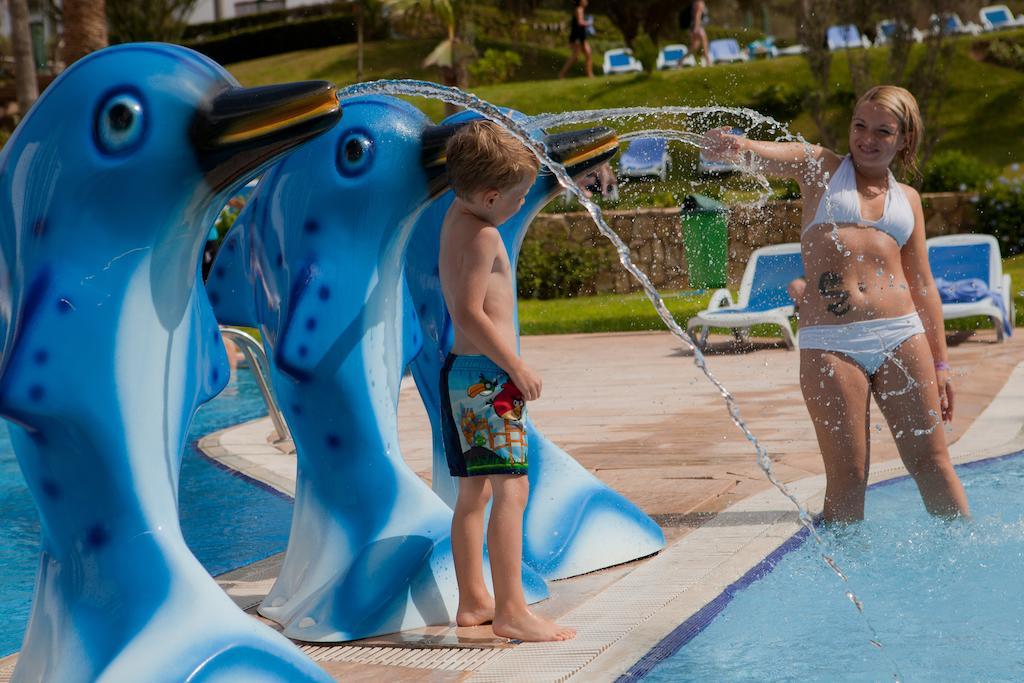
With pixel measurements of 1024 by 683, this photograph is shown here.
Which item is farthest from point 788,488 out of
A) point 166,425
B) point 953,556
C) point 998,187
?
point 998,187

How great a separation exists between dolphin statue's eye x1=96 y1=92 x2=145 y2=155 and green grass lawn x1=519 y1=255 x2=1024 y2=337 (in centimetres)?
1033

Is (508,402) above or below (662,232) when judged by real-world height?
above

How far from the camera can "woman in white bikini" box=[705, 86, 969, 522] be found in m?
4.48

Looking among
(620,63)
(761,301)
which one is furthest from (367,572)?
(620,63)

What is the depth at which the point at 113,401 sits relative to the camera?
282cm

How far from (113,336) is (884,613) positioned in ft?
8.42

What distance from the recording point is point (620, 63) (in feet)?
107

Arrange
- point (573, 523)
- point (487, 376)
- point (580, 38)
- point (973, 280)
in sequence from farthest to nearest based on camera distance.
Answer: point (580, 38)
point (973, 280)
point (573, 523)
point (487, 376)

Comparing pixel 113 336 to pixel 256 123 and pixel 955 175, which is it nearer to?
pixel 256 123

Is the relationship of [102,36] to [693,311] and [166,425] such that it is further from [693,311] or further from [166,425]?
[166,425]

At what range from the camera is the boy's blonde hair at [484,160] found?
346 centimetres

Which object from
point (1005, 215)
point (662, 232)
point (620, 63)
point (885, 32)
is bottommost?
point (662, 232)

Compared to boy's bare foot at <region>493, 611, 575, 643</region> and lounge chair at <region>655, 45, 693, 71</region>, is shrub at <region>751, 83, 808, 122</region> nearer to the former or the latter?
lounge chair at <region>655, 45, 693, 71</region>

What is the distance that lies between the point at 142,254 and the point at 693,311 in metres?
11.8
